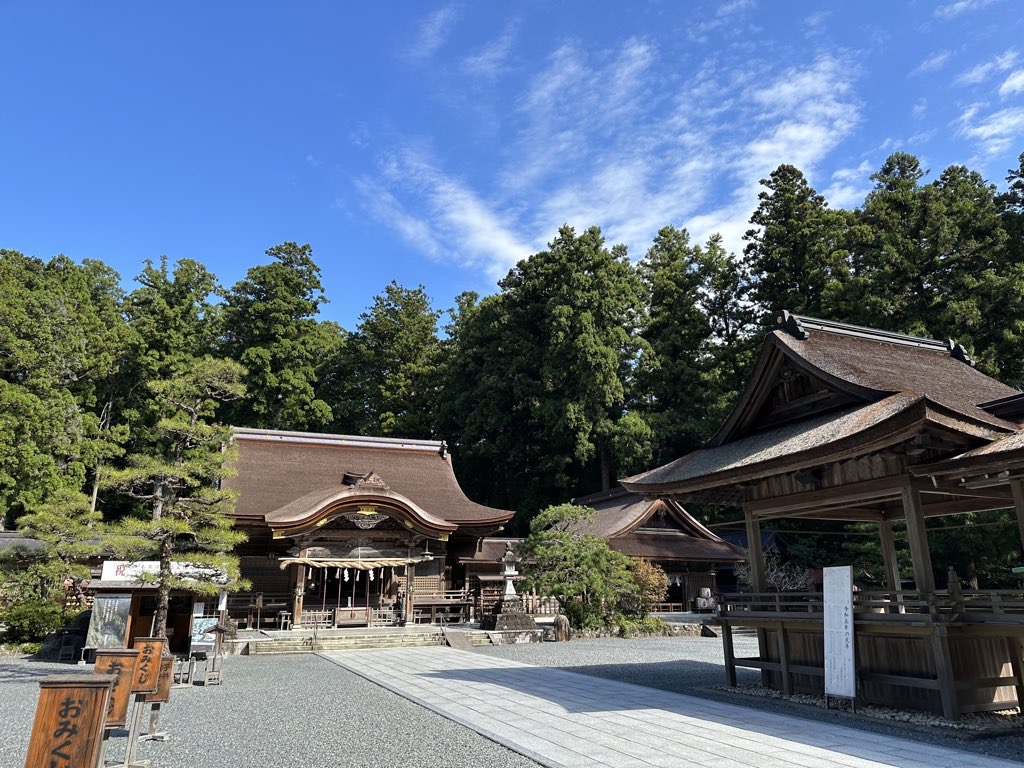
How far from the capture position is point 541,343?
108ft

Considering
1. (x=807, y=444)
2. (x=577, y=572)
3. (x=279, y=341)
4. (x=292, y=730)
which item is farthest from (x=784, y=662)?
(x=279, y=341)

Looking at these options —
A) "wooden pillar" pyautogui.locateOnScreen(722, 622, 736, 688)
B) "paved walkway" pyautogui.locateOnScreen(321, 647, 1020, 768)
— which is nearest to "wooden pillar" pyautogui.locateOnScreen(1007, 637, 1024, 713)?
"paved walkway" pyautogui.locateOnScreen(321, 647, 1020, 768)

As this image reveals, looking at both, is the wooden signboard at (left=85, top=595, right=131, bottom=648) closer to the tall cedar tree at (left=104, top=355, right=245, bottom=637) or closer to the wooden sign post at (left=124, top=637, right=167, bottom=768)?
the tall cedar tree at (left=104, top=355, right=245, bottom=637)

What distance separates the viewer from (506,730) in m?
6.74

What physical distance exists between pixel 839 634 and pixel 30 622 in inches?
657

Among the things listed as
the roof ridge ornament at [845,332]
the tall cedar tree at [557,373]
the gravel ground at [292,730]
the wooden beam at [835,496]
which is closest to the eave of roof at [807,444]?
the wooden beam at [835,496]

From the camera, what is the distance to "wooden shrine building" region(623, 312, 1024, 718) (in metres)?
6.96

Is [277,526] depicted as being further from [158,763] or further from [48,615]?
[158,763]

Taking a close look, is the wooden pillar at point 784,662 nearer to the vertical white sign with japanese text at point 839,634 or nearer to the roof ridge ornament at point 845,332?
the vertical white sign with japanese text at point 839,634

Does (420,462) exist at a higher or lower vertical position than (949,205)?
lower

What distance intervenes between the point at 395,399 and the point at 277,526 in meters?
18.7

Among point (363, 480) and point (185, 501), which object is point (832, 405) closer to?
point (185, 501)

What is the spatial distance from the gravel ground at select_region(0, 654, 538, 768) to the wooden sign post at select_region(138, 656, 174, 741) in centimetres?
12

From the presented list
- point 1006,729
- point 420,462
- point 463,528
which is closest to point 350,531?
point 463,528
